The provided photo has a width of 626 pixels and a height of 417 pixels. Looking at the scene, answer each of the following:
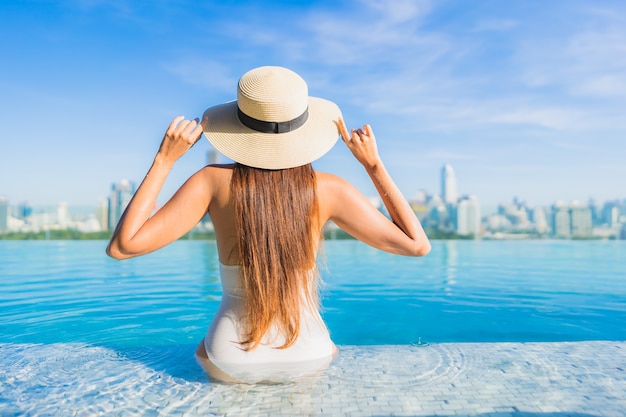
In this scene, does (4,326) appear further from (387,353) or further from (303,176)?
(303,176)

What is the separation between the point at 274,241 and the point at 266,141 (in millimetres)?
355

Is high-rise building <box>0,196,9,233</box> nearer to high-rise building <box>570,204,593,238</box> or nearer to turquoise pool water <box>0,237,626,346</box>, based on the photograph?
turquoise pool water <box>0,237,626,346</box>

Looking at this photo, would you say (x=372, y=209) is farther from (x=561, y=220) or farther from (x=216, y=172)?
(x=561, y=220)

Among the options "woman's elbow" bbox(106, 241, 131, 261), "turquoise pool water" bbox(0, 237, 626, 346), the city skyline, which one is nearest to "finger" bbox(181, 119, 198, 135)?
"woman's elbow" bbox(106, 241, 131, 261)

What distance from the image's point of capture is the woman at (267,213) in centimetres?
171

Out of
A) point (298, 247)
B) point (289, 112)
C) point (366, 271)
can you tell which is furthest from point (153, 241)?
point (366, 271)

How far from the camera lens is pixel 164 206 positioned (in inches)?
68.3

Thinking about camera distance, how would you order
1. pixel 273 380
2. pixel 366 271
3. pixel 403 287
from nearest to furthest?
pixel 273 380, pixel 403 287, pixel 366 271

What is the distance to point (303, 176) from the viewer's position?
69.3 inches

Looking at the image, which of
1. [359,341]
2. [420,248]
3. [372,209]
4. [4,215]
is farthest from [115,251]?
[4,215]

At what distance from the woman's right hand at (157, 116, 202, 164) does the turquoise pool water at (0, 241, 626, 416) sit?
0.82 m

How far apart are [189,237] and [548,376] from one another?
995 inches

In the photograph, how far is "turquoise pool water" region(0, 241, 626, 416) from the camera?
184 centimetres

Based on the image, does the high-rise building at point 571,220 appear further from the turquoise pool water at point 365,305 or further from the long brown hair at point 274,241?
the long brown hair at point 274,241
